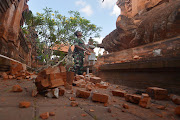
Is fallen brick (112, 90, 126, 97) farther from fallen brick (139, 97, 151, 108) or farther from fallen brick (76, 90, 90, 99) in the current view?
fallen brick (76, 90, 90, 99)

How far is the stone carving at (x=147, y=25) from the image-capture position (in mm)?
2275

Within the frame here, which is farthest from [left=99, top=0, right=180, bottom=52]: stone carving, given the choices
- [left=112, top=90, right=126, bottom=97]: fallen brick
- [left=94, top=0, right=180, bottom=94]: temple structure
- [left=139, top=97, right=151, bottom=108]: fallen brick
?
[left=139, top=97, right=151, bottom=108]: fallen brick

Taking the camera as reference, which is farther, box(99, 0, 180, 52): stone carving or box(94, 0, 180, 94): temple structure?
box(99, 0, 180, 52): stone carving

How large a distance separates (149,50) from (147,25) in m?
0.69

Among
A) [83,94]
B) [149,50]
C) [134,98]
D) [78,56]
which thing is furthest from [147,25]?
[78,56]

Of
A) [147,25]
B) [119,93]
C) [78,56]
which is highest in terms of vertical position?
[147,25]

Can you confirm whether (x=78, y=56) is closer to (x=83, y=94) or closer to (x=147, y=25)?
(x=147, y=25)

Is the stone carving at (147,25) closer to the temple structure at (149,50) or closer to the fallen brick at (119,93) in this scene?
the temple structure at (149,50)

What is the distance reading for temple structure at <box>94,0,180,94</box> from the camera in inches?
78.3

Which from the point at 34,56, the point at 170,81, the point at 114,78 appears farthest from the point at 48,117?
the point at 34,56

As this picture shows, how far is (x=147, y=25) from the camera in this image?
9.14 ft

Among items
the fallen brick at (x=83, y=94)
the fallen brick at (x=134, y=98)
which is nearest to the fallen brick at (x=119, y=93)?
the fallen brick at (x=134, y=98)

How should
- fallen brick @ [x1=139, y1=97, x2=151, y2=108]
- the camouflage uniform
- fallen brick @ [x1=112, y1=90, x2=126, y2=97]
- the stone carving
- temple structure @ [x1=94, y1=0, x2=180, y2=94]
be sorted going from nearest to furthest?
1. fallen brick @ [x1=139, y1=97, x2=151, y2=108]
2. fallen brick @ [x1=112, y1=90, x2=126, y2=97]
3. temple structure @ [x1=94, y1=0, x2=180, y2=94]
4. the stone carving
5. the camouflage uniform

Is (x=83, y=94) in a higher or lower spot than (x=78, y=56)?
lower
